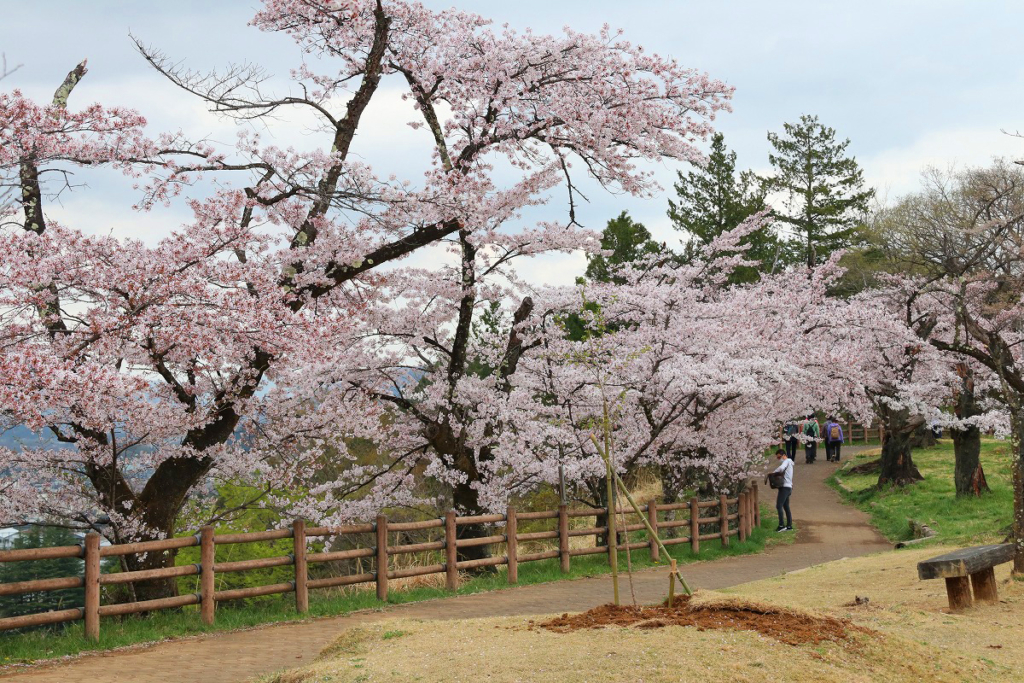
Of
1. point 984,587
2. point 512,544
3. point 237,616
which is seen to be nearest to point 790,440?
point 512,544

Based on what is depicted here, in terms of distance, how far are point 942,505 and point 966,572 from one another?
46.4 ft

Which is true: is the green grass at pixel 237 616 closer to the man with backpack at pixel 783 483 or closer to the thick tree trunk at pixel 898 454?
the man with backpack at pixel 783 483

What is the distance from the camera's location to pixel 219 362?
36.9ft

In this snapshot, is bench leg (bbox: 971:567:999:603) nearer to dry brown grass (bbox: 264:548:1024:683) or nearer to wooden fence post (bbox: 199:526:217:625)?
dry brown grass (bbox: 264:548:1024:683)

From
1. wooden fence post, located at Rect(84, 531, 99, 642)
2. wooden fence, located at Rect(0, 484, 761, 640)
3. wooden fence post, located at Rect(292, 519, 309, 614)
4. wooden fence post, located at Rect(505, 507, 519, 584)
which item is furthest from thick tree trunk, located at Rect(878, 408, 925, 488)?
wooden fence post, located at Rect(84, 531, 99, 642)

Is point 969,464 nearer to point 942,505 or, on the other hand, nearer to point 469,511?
point 942,505

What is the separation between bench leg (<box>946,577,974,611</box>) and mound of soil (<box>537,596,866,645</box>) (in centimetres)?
300

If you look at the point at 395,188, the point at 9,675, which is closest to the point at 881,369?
the point at 395,188

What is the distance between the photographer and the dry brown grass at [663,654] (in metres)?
5.64

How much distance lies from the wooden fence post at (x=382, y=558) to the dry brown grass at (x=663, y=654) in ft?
14.6

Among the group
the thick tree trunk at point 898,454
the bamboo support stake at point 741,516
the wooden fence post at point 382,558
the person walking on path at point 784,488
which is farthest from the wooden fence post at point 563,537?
the thick tree trunk at point 898,454

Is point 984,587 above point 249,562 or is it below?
below

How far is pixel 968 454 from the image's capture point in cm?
2191

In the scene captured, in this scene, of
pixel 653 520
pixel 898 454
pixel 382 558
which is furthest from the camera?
pixel 898 454
